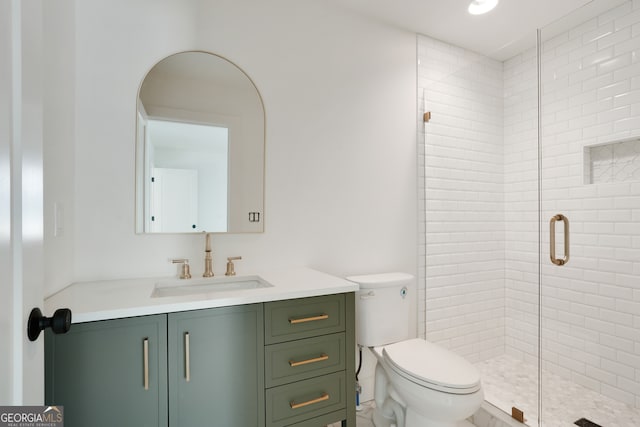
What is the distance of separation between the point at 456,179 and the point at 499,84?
78 cm

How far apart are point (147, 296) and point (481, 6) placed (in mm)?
2472

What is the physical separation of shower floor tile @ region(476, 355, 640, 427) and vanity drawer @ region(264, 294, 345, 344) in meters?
1.30

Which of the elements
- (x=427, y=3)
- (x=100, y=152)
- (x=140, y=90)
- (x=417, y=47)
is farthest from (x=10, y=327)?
(x=417, y=47)

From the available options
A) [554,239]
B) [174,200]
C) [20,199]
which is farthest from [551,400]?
[20,199]

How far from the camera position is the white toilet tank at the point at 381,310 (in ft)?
6.06

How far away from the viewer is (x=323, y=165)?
2006 mm

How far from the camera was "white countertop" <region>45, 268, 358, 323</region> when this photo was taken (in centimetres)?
109

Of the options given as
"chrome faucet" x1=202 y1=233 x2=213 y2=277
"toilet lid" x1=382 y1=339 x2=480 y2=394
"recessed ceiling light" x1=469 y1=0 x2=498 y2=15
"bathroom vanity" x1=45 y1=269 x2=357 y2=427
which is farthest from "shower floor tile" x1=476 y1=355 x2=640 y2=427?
"recessed ceiling light" x1=469 y1=0 x2=498 y2=15

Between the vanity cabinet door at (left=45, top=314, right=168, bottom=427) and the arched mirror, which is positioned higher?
the arched mirror

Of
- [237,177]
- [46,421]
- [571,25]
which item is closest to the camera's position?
[46,421]

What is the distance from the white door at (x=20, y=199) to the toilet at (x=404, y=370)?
1382 millimetres

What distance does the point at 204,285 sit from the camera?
1.59m

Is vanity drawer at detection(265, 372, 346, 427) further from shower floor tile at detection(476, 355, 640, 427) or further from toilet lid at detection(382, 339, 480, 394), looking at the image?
shower floor tile at detection(476, 355, 640, 427)

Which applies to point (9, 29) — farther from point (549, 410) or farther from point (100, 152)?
point (549, 410)
